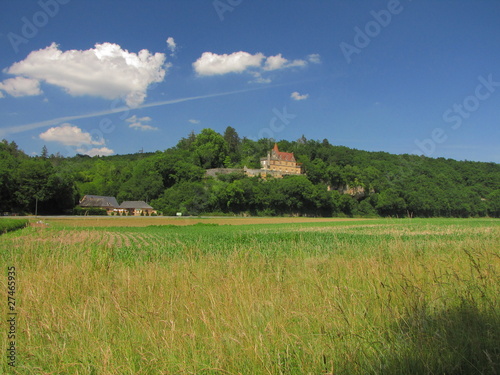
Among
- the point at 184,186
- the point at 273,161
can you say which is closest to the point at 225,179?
the point at 184,186

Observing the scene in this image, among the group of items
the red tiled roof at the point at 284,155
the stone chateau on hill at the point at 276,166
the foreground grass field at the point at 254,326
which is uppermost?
the red tiled roof at the point at 284,155

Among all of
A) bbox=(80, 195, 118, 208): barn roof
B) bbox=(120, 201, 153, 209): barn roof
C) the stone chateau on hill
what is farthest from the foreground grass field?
the stone chateau on hill

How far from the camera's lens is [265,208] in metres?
99.7

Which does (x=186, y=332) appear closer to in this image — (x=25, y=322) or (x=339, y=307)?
(x=339, y=307)

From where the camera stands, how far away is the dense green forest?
81.0m

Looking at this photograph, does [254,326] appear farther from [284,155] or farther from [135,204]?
[284,155]

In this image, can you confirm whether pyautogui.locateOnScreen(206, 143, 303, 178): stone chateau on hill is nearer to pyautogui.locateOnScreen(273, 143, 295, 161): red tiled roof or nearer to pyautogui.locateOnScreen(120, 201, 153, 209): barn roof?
pyautogui.locateOnScreen(273, 143, 295, 161): red tiled roof

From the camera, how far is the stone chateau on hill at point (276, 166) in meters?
114

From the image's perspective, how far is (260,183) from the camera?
102688 mm

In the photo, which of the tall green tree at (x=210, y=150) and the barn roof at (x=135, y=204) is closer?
the barn roof at (x=135, y=204)

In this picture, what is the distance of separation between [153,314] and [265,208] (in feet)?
316

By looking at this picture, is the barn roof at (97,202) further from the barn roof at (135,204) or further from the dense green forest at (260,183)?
the barn roof at (135,204)

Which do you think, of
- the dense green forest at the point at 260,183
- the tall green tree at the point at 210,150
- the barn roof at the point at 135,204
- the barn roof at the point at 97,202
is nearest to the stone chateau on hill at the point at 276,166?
the dense green forest at the point at 260,183

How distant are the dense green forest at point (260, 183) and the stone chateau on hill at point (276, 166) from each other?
3540 millimetres
